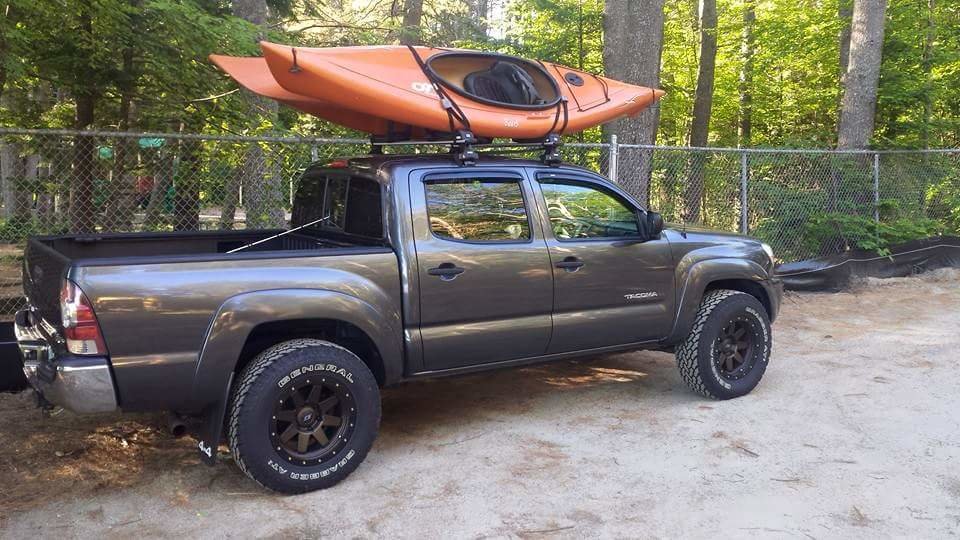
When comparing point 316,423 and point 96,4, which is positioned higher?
point 96,4

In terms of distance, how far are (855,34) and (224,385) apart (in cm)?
1239

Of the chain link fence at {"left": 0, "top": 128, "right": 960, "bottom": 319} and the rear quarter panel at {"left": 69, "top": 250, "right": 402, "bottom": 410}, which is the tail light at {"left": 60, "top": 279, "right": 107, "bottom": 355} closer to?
the rear quarter panel at {"left": 69, "top": 250, "right": 402, "bottom": 410}

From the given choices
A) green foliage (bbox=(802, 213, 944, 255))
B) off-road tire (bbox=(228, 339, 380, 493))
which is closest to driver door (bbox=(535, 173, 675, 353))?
off-road tire (bbox=(228, 339, 380, 493))

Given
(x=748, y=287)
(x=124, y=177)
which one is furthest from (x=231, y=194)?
(x=748, y=287)

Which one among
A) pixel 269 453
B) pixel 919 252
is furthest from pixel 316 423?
pixel 919 252

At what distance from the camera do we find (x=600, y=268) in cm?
505

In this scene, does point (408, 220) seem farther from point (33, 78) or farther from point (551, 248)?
point (33, 78)

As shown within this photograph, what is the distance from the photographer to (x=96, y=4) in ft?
20.1

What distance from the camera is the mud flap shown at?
12.5 ft

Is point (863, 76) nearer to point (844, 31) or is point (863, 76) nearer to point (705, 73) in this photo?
point (844, 31)

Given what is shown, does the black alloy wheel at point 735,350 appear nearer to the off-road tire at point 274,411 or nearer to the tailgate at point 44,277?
the off-road tire at point 274,411

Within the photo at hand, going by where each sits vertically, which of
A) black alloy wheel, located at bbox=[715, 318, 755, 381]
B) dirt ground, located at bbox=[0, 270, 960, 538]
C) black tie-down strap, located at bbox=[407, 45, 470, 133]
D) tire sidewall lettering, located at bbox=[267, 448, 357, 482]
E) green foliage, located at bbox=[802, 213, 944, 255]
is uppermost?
black tie-down strap, located at bbox=[407, 45, 470, 133]

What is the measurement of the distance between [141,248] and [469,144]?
7.69ft

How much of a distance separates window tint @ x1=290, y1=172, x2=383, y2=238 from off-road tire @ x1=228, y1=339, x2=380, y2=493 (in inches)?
34.5
